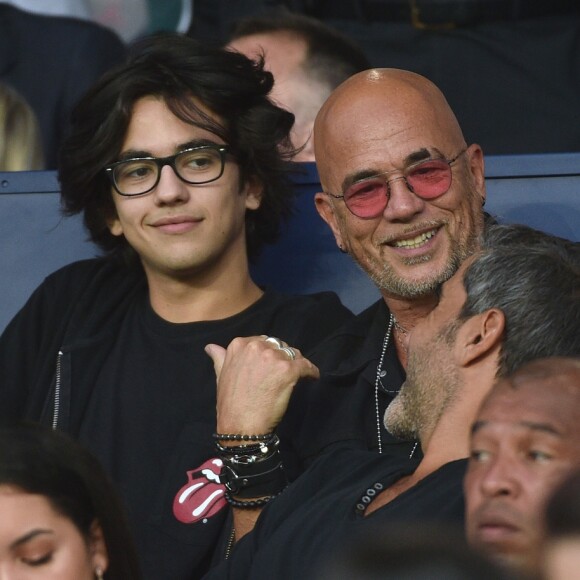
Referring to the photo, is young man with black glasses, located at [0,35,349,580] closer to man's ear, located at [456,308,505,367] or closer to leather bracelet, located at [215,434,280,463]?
leather bracelet, located at [215,434,280,463]

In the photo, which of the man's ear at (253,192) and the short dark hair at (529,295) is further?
the man's ear at (253,192)

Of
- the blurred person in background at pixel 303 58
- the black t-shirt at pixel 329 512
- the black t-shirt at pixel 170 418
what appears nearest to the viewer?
the black t-shirt at pixel 329 512

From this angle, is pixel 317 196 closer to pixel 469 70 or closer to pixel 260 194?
pixel 260 194

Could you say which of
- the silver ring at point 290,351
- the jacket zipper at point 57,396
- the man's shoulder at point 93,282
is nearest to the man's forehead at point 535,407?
the silver ring at point 290,351

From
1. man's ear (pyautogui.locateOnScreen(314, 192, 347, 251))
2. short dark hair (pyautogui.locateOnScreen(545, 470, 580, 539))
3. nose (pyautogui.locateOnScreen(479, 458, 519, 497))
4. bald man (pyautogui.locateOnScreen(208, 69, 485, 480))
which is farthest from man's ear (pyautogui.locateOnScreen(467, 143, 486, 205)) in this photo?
short dark hair (pyautogui.locateOnScreen(545, 470, 580, 539))

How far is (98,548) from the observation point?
1911 mm

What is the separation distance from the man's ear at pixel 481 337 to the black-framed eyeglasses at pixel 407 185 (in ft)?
2.51

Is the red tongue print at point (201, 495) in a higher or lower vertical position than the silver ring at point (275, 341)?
lower

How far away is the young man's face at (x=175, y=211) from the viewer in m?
3.07

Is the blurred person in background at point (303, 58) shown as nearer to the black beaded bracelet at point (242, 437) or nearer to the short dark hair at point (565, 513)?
the black beaded bracelet at point (242, 437)

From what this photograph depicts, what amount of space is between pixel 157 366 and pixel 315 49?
51.7 inches

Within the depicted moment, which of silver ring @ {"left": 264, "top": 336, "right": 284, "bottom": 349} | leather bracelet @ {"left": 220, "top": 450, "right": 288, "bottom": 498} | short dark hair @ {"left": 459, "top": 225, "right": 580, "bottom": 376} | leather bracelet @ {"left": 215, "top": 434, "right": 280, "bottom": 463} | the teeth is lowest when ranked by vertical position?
leather bracelet @ {"left": 220, "top": 450, "right": 288, "bottom": 498}

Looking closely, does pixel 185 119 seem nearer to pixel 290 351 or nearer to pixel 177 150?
pixel 177 150

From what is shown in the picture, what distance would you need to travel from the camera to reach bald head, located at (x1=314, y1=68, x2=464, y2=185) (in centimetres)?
302
